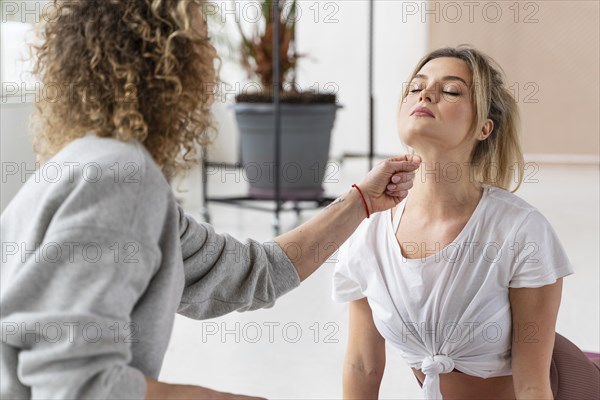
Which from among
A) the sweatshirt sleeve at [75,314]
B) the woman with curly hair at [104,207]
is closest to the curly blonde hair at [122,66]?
the woman with curly hair at [104,207]

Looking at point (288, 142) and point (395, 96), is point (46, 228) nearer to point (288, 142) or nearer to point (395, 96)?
point (288, 142)

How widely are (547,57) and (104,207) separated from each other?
17.2 feet

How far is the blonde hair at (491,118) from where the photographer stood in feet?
5.23

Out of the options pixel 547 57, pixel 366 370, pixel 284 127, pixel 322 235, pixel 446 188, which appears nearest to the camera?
pixel 322 235

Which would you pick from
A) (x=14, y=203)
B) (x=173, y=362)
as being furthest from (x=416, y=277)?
(x=173, y=362)

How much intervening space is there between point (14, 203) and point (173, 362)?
1319 mm

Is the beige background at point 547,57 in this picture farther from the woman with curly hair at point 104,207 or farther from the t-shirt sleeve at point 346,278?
the woman with curly hair at point 104,207

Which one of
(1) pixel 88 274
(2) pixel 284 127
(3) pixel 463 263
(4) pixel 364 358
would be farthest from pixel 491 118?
(2) pixel 284 127

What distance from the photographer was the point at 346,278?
5.61 feet

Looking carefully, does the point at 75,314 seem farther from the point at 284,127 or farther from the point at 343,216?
the point at 284,127

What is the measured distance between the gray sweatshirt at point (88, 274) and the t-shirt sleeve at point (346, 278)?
0.65 m

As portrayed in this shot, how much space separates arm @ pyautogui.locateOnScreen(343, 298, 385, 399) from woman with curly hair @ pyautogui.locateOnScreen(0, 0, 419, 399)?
67cm

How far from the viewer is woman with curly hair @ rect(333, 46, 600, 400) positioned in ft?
4.99

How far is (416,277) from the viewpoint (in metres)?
1.60
